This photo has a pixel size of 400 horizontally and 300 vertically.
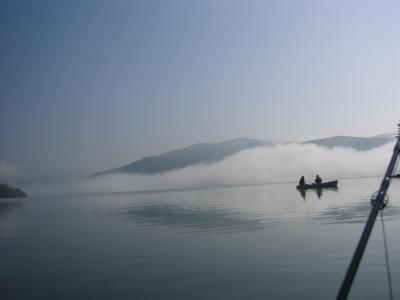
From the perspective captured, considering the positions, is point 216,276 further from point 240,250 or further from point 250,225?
point 250,225

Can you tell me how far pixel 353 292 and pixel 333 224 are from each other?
58.7 ft

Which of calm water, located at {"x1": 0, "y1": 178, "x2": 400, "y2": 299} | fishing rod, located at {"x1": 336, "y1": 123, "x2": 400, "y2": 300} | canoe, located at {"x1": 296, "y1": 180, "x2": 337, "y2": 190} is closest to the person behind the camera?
fishing rod, located at {"x1": 336, "y1": 123, "x2": 400, "y2": 300}

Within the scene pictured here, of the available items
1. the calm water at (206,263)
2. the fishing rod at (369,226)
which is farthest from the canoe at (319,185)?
the fishing rod at (369,226)

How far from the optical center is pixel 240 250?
22984mm

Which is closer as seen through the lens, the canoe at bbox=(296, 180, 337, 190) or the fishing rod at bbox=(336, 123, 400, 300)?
the fishing rod at bbox=(336, 123, 400, 300)

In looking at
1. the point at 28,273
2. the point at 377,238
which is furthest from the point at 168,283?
the point at 377,238

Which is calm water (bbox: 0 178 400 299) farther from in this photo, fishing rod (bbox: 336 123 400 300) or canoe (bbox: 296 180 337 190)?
canoe (bbox: 296 180 337 190)

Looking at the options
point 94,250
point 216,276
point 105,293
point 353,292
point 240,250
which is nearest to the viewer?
point 353,292

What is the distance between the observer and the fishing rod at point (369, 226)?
6984mm

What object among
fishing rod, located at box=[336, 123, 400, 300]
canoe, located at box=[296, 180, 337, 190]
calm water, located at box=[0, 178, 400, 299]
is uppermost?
fishing rod, located at box=[336, 123, 400, 300]

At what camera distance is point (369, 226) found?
7430 millimetres

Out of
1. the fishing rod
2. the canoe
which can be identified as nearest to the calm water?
the fishing rod

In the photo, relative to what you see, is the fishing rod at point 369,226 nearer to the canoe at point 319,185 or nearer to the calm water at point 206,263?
the calm water at point 206,263

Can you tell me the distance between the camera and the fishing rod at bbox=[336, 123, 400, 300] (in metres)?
6.98
